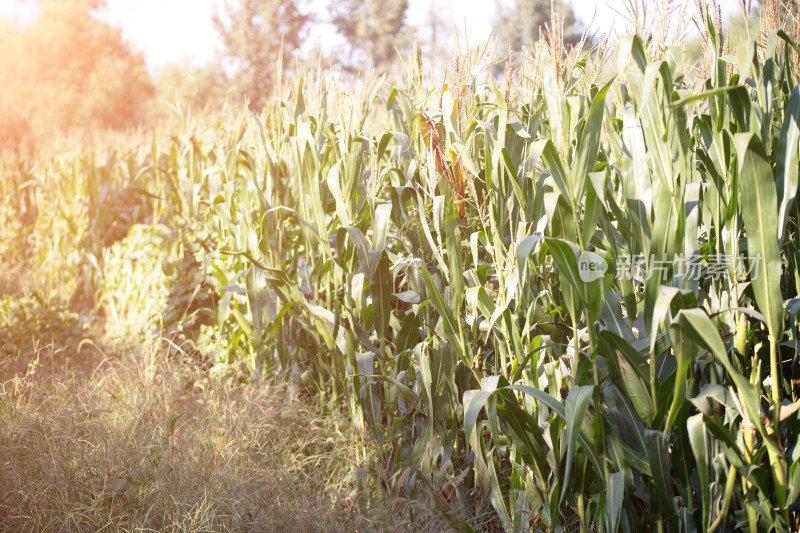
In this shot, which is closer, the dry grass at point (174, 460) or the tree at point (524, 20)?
the dry grass at point (174, 460)

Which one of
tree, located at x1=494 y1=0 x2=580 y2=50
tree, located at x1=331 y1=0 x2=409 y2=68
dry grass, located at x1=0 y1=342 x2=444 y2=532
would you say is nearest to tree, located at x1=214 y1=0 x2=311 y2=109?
tree, located at x1=331 y1=0 x2=409 y2=68

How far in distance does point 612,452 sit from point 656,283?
0.53 metres

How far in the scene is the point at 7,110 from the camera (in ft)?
60.5

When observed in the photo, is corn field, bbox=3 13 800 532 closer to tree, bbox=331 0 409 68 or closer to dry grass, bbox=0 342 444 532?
dry grass, bbox=0 342 444 532

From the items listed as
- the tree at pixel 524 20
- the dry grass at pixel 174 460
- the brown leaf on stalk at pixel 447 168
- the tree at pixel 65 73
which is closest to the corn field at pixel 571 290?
the brown leaf on stalk at pixel 447 168

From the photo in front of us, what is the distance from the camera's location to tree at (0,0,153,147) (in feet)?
62.6

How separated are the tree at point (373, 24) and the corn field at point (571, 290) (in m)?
24.2

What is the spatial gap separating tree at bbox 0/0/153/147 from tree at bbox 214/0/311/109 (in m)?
4.36

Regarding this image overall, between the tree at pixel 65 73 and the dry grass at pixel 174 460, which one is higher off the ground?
the tree at pixel 65 73

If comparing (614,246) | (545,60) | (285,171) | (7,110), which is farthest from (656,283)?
(7,110)

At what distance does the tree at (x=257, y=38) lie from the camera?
83.0 ft

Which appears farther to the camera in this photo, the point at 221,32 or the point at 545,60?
the point at 221,32

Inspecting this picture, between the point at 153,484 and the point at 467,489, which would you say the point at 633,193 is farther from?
the point at 153,484

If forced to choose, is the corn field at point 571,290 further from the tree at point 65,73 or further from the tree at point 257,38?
the tree at point 257,38
